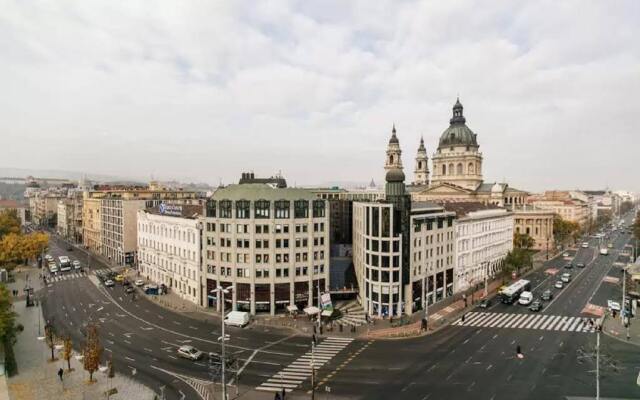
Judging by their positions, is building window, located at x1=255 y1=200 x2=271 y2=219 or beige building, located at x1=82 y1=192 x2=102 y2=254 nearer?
building window, located at x1=255 y1=200 x2=271 y2=219

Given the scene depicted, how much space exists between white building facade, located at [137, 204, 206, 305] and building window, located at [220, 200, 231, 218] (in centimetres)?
690

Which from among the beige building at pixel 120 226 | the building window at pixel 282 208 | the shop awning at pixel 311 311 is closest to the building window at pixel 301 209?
the building window at pixel 282 208

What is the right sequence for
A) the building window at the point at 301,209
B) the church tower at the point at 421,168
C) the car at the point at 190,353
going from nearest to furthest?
the car at the point at 190,353 → the building window at the point at 301,209 → the church tower at the point at 421,168

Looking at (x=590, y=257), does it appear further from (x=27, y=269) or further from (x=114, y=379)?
(x=27, y=269)

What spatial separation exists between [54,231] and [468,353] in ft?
A: 685

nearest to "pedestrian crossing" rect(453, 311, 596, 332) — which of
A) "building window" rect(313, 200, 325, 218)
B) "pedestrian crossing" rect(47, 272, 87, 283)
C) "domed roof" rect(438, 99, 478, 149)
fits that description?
"building window" rect(313, 200, 325, 218)

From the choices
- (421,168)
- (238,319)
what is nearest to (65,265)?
(238,319)

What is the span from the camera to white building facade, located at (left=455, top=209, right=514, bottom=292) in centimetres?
8775

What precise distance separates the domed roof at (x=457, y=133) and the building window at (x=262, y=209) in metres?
130

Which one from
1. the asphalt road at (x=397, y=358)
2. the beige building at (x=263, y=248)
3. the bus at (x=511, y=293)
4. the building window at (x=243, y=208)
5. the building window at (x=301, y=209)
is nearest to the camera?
the asphalt road at (x=397, y=358)

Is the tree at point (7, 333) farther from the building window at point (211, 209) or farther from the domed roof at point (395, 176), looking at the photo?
the domed roof at point (395, 176)

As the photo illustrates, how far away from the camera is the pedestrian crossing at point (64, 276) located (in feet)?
324

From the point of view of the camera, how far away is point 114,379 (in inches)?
1759

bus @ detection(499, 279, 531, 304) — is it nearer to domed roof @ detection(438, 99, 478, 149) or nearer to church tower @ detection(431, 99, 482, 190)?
church tower @ detection(431, 99, 482, 190)
